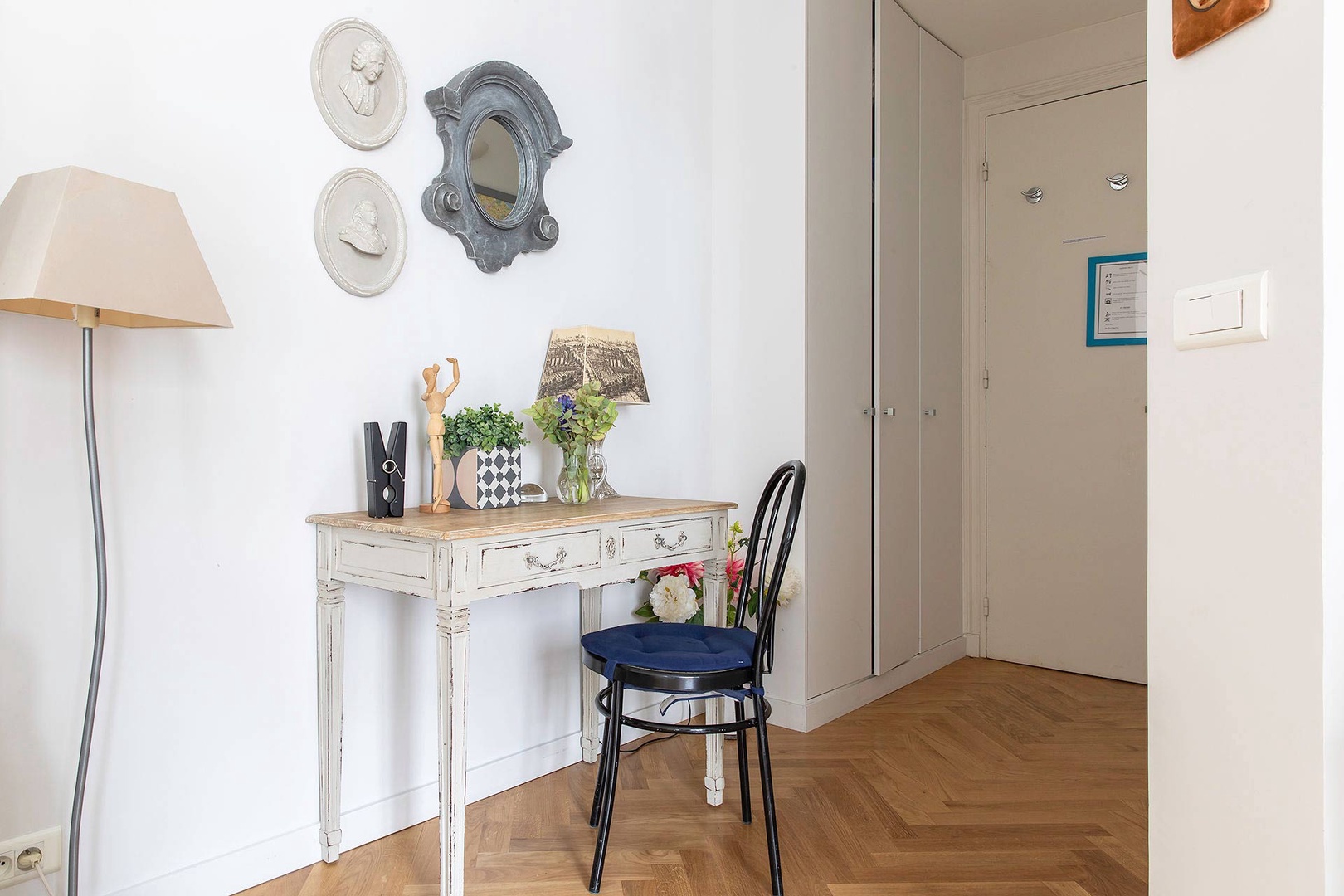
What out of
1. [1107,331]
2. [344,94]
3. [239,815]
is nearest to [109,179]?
[344,94]

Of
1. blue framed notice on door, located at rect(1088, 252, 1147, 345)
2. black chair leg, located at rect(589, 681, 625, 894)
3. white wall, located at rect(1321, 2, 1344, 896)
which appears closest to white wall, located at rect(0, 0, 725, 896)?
black chair leg, located at rect(589, 681, 625, 894)

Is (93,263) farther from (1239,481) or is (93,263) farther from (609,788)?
(1239,481)

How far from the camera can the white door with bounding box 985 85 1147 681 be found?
11.7 ft

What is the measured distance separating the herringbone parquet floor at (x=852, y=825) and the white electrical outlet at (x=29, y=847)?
1.32 ft

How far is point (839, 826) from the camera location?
7.10ft

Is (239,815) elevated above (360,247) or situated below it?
below

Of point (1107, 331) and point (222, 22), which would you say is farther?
point (1107, 331)

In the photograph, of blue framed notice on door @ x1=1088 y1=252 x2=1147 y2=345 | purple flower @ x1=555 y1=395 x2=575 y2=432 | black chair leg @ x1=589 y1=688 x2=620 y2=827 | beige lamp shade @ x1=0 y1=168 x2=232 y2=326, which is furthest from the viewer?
blue framed notice on door @ x1=1088 y1=252 x2=1147 y2=345

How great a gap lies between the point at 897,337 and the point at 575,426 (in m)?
1.62

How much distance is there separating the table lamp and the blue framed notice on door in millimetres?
2114

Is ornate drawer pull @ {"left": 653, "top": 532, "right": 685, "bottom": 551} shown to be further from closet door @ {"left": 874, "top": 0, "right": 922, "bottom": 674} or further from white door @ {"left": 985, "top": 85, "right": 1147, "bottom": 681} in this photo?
white door @ {"left": 985, "top": 85, "right": 1147, "bottom": 681}

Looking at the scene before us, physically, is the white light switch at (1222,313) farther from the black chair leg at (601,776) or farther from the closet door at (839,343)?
the closet door at (839,343)

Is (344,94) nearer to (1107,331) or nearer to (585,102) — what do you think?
(585,102)

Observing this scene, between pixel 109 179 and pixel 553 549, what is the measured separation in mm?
1010
